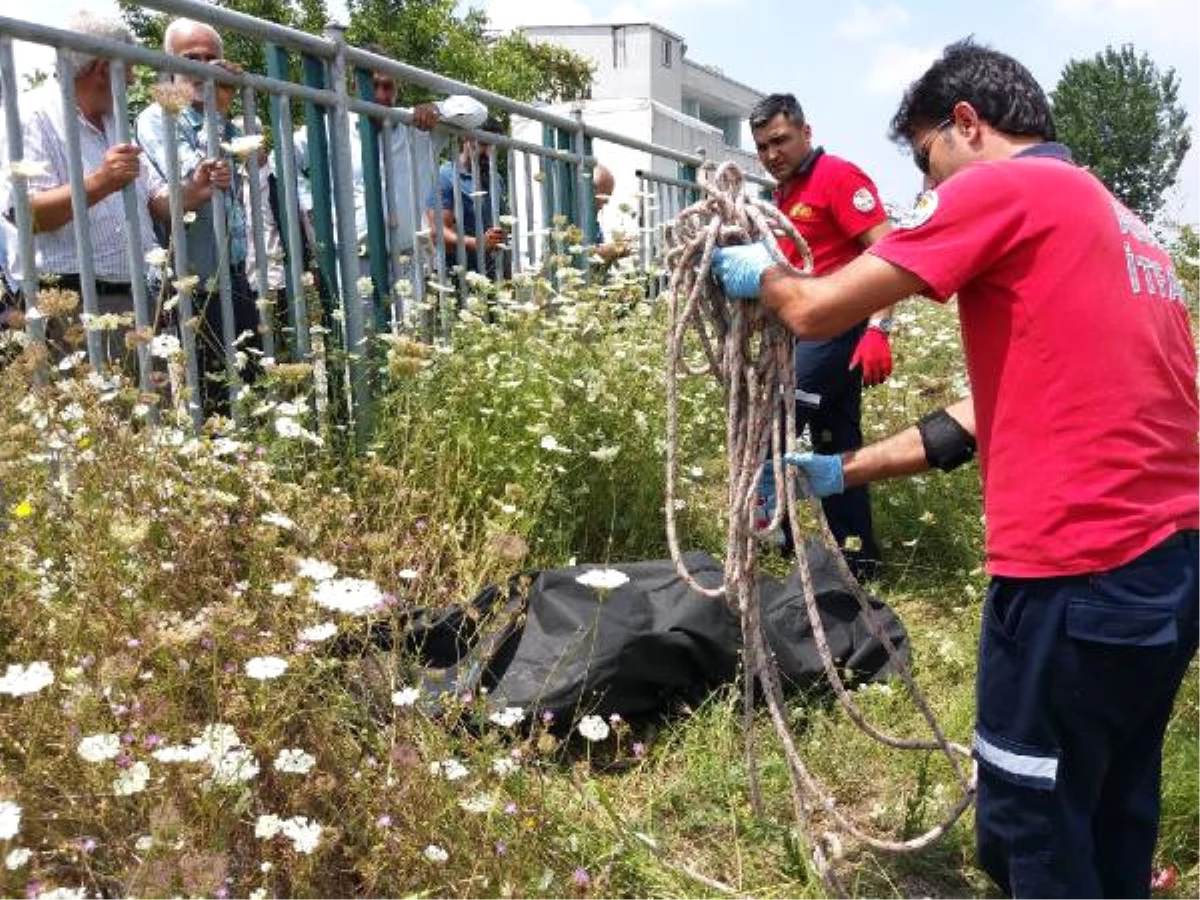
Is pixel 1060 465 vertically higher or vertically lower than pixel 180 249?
lower

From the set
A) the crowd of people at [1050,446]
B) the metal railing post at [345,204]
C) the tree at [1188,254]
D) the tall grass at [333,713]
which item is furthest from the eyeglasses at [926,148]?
the tree at [1188,254]

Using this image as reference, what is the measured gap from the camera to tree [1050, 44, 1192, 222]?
5812 centimetres

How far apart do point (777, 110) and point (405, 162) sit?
1.43 m

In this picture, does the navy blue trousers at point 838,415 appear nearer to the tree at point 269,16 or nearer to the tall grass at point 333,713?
the tall grass at point 333,713

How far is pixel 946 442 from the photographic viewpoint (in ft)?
7.85

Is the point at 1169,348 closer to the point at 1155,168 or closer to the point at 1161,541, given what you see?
the point at 1161,541

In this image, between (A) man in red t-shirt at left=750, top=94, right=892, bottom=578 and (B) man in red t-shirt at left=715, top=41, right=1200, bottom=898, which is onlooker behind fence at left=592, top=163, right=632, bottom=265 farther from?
(B) man in red t-shirt at left=715, top=41, right=1200, bottom=898

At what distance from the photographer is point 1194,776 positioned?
108 inches

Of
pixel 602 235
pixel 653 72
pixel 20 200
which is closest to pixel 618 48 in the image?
pixel 653 72

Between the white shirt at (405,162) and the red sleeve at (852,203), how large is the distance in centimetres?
146

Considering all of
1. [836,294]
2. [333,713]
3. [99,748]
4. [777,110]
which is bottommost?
[333,713]

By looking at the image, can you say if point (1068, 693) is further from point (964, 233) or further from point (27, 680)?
point (27, 680)

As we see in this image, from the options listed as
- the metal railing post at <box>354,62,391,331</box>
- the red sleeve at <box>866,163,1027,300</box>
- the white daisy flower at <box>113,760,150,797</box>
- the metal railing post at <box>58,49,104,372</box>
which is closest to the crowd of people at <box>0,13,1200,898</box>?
the red sleeve at <box>866,163,1027,300</box>

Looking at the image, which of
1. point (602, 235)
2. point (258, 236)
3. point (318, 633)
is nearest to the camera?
point (318, 633)
